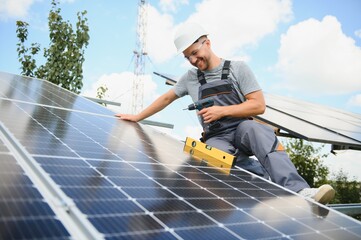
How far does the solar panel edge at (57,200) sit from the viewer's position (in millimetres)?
1623

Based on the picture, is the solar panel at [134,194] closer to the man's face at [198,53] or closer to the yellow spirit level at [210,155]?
the yellow spirit level at [210,155]

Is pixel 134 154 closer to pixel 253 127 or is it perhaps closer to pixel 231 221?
pixel 231 221

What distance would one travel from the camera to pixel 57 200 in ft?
6.09

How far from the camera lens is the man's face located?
473 centimetres

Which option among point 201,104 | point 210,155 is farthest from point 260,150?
point 201,104

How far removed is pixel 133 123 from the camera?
561cm

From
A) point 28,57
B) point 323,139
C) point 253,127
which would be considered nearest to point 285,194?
point 253,127

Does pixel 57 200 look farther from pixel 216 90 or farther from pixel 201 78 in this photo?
pixel 201 78

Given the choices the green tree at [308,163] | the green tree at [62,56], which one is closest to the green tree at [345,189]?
the green tree at [308,163]

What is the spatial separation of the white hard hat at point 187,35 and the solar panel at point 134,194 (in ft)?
5.01

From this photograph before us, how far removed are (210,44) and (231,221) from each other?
315 centimetres

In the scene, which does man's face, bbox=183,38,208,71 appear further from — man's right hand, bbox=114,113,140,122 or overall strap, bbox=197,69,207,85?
man's right hand, bbox=114,113,140,122

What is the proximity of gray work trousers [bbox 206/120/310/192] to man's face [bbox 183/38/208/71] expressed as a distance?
102 centimetres

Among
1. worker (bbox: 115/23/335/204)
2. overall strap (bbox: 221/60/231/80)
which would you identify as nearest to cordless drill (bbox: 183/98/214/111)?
worker (bbox: 115/23/335/204)
